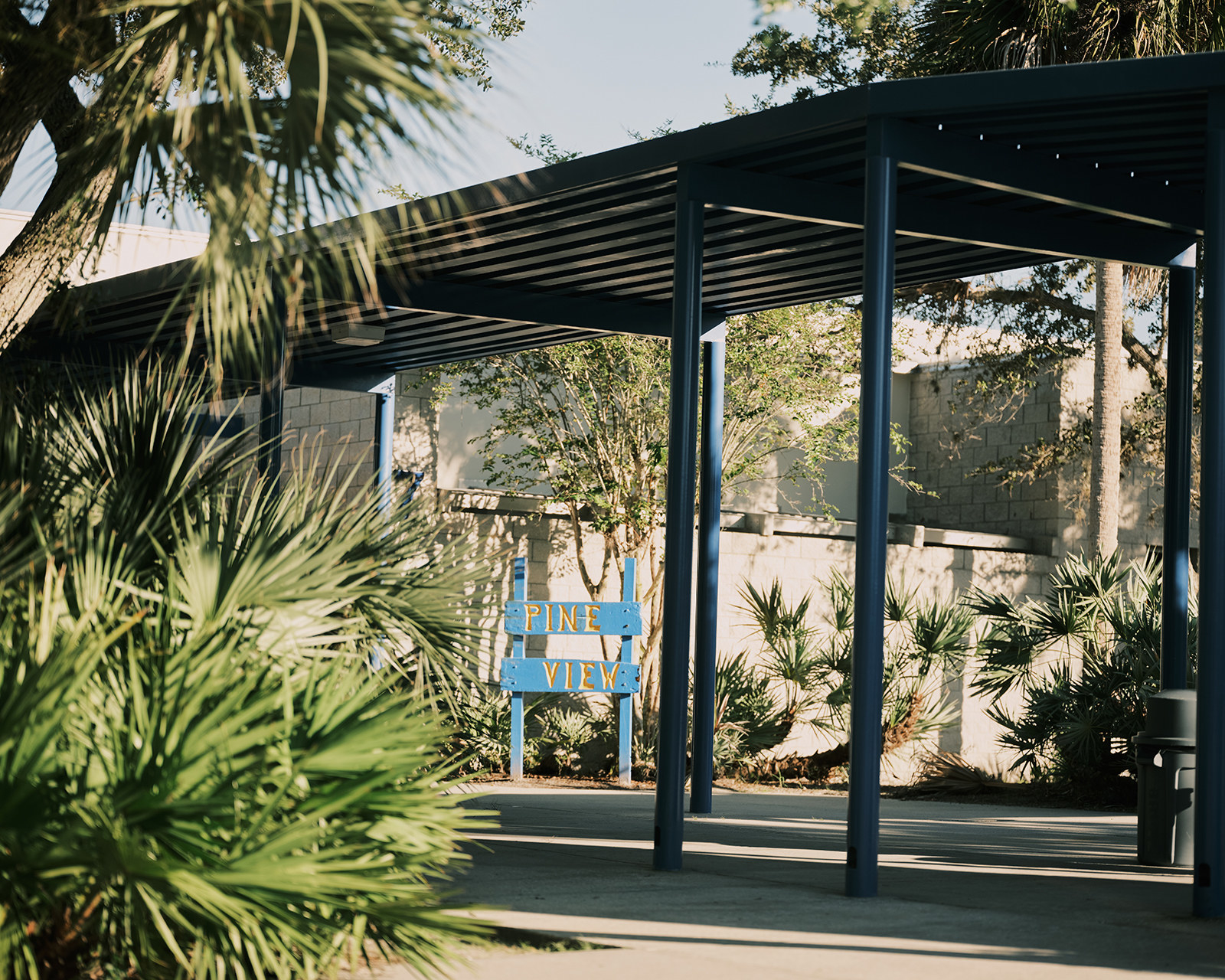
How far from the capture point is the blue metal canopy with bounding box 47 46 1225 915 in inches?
262

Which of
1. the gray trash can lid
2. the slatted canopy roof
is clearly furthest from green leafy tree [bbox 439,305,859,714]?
the gray trash can lid

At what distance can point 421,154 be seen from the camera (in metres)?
4.60

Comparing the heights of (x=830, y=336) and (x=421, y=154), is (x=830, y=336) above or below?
above

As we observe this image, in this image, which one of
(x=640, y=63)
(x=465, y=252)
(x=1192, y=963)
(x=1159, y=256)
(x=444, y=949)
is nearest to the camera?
(x=444, y=949)

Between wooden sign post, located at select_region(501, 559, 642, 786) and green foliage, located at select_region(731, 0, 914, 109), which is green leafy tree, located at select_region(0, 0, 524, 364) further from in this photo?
green foliage, located at select_region(731, 0, 914, 109)

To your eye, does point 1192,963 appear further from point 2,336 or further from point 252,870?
point 2,336

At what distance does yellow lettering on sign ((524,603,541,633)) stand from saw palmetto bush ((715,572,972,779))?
197 cm

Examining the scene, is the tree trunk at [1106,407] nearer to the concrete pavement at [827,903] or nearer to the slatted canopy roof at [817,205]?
the slatted canopy roof at [817,205]

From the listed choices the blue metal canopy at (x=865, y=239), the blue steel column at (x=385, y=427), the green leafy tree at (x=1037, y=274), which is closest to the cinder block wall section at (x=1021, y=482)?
the green leafy tree at (x=1037, y=274)

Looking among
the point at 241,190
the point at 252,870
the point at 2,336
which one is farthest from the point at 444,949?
the point at 2,336

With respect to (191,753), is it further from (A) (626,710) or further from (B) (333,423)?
(B) (333,423)

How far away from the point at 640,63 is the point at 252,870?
15.5 ft

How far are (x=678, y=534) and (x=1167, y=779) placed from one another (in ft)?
9.76

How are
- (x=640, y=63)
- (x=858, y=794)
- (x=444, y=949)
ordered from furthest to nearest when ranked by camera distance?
(x=640, y=63), (x=858, y=794), (x=444, y=949)
